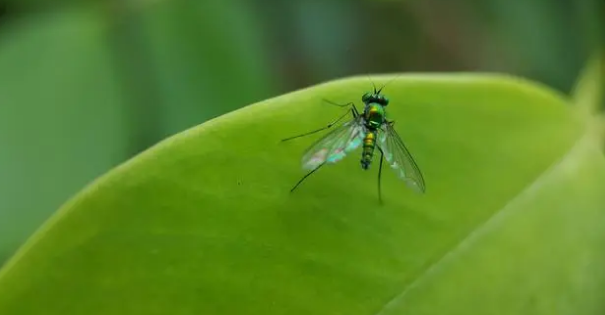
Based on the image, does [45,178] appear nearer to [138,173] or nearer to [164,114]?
[164,114]

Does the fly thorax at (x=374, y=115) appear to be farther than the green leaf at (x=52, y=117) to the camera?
No

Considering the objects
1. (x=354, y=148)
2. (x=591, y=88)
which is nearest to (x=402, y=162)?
(x=354, y=148)

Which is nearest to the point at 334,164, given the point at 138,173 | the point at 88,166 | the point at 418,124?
the point at 418,124

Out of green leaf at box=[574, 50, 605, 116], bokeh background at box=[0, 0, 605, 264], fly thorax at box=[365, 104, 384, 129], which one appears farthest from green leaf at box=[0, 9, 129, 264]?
green leaf at box=[574, 50, 605, 116]

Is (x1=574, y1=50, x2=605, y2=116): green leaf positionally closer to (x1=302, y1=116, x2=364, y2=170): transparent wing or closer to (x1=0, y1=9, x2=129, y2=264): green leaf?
(x1=302, y1=116, x2=364, y2=170): transparent wing

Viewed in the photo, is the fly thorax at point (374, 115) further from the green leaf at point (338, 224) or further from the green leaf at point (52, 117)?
the green leaf at point (52, 117)

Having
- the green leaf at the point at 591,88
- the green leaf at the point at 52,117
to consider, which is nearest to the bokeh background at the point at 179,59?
the green leaf at the point at 52,117

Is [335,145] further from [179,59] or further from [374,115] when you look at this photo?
[179,59]

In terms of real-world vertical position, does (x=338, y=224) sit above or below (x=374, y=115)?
below
